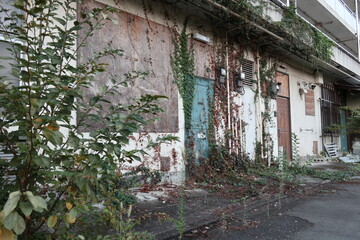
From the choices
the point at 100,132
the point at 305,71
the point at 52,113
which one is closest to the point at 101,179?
the point at 100,132

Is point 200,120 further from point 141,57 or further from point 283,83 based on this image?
point 283,83

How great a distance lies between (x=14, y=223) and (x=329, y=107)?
15.2 metres

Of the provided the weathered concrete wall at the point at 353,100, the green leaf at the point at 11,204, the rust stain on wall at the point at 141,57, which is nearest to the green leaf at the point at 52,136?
the green leaf at the point at 11,204

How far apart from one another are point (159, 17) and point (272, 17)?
12.2 feet

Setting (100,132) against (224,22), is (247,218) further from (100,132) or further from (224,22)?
(224,22)

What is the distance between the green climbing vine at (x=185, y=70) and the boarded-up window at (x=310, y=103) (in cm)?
713

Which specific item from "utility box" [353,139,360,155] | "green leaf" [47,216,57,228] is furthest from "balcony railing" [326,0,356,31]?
"green leaf" [47,216,57,228]

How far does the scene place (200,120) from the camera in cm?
715

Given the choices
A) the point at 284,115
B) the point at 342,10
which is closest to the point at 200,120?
the point at 284,115

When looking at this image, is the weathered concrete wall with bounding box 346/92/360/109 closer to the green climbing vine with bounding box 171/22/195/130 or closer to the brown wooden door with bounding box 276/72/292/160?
the brown wooden door with bounding box 276/72/292/160

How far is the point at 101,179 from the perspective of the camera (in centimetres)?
198

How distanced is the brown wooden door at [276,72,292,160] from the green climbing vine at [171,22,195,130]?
15.1 feet

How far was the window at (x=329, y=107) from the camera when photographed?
43.2 ft

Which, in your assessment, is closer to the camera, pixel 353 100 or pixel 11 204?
pixel 11 204
